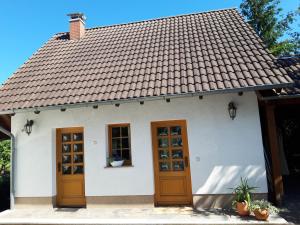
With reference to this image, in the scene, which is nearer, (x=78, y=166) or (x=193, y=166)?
(x=193, y=166)

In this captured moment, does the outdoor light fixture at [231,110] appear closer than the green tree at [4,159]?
Yes

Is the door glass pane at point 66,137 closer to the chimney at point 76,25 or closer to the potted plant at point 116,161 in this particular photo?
the potted plant at point 116,161

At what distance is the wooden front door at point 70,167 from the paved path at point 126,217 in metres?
0.53

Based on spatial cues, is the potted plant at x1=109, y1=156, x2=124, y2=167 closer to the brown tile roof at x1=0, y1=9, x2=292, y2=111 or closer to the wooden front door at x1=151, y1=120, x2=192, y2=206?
the wooden front door at x1=151, y1=120, x2=192, y2=206

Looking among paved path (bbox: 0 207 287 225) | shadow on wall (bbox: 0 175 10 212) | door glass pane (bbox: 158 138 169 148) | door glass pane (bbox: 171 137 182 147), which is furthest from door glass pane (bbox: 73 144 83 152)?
shadow on wall (bbox: 0 175 10 212)

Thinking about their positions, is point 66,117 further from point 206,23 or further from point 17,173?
point 206,23

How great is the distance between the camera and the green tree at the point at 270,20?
71.3 feet

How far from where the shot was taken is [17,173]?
26.6ft

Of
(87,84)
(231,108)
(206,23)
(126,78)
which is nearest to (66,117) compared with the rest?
(87,84)

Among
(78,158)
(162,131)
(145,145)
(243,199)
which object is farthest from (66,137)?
(243,199)

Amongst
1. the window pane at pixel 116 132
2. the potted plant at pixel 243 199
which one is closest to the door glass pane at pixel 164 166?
the window pane at pixel 116 132

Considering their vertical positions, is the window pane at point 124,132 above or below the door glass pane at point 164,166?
above

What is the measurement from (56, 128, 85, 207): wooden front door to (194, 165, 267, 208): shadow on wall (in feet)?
10.7

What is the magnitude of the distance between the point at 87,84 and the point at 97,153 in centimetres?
196
